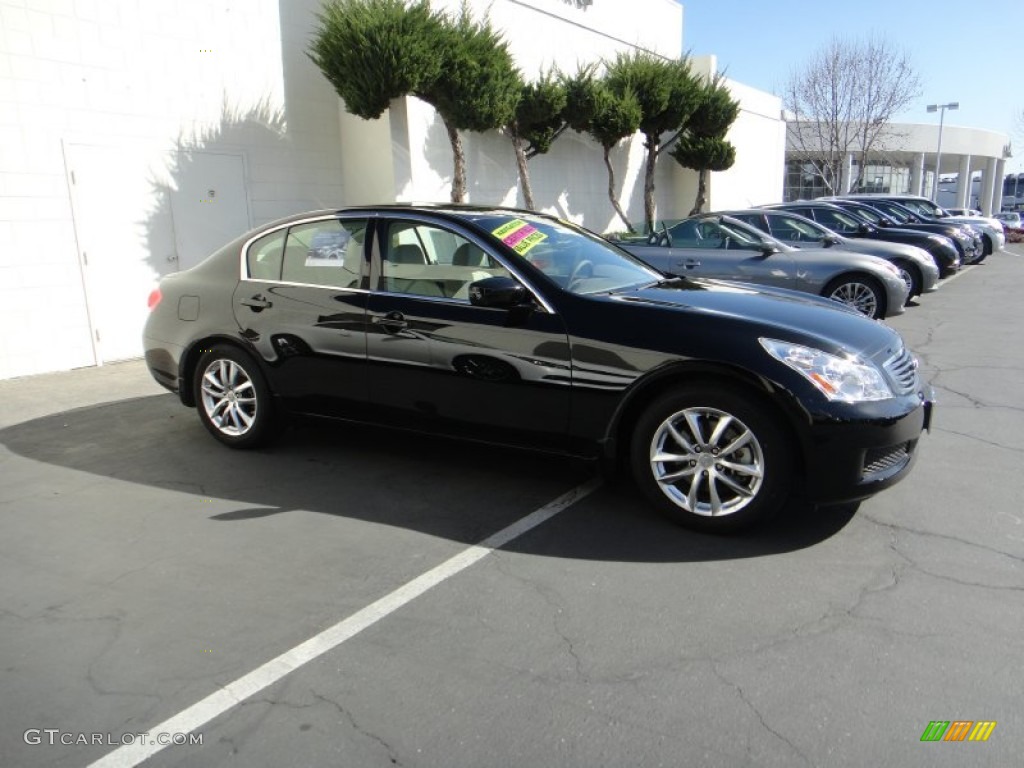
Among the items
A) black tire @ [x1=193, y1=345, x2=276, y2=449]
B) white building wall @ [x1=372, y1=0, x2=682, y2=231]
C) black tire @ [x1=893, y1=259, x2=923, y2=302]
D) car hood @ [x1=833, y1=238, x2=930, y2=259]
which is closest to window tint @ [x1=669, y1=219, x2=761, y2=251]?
car hood @ [x1=833, y1=238, x2=930, y2=259]

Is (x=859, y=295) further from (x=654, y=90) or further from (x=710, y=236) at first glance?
(x=654, y=90)

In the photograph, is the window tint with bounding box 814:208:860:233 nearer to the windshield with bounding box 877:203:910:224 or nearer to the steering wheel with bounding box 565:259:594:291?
the windshield with bounding box 877:203:910:224

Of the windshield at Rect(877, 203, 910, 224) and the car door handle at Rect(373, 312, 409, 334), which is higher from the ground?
the windshield at Rect(877, 203, 910, 224)

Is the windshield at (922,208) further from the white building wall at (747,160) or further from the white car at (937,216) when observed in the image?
the white building wall at (747,160)

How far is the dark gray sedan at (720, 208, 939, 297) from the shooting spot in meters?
10.4

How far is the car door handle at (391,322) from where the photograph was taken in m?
4.40

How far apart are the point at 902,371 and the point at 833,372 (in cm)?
59

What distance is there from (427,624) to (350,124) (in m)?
9.37

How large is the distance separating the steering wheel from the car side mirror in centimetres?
27

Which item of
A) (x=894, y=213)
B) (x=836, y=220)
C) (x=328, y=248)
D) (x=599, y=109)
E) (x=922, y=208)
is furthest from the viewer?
(x=922, y=208)

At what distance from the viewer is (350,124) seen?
1092 centimetres

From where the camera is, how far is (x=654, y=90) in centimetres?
1611

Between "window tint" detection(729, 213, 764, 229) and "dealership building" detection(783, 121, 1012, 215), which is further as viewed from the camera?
"dealership building" detection(783, 121, 1012, 215)
